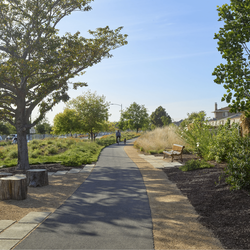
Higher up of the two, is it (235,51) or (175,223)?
(235,51)

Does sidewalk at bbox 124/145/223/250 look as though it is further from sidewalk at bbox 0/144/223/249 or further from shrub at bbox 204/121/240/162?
shrub at bbox 204/121/240/162

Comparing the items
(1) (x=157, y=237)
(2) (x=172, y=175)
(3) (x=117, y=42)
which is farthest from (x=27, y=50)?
(1) (x=157, y=237)

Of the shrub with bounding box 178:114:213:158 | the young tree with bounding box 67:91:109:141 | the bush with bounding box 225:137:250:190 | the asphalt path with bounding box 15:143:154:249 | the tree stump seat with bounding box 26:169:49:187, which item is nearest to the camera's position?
the asphalt path with bounding box 15:143:154:249

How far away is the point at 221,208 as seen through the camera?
207 inches

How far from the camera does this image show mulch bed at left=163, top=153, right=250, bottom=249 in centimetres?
404

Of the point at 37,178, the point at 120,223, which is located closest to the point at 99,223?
the point at 120,223

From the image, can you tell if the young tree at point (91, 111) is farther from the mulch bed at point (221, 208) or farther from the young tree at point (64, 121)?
the mulch bed at point (221, 208)

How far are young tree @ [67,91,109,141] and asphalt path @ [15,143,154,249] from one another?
22919 millimetres

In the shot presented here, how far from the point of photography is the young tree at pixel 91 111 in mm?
30266

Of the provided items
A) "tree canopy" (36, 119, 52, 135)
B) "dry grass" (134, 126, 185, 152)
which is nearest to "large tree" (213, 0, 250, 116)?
"dry grass" (134, 126, 185, 152)

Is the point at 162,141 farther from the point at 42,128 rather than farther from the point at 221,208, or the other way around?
the point at 42,128

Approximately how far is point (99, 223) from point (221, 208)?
8.20 feet

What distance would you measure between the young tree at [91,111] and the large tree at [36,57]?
16620mm

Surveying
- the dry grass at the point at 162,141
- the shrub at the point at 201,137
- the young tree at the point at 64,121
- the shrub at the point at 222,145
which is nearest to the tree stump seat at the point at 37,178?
the shrub at the point at 222,145
